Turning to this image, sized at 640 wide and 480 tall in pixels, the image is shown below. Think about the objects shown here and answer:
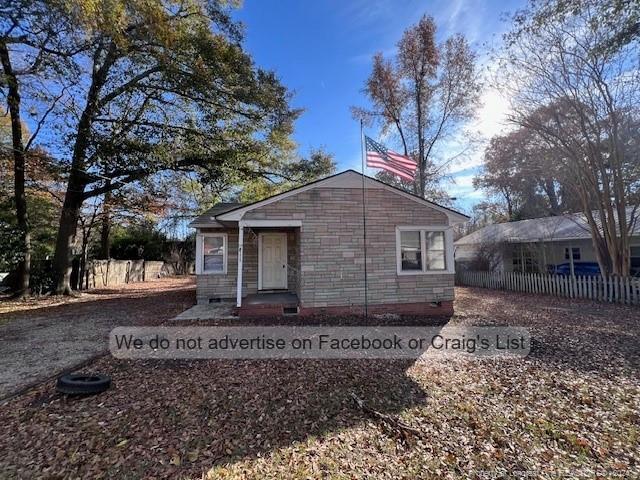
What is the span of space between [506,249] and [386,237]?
11.5 meters

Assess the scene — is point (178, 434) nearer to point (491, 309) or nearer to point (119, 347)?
point (119, 347)

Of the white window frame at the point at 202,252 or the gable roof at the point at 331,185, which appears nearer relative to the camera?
the gable roof at the point at 331,185

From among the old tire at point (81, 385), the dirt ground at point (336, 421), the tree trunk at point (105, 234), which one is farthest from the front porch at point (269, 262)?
the tree trunk at point (105, 234)

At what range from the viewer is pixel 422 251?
886 cm

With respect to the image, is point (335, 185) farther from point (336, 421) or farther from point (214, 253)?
point (336, 421)

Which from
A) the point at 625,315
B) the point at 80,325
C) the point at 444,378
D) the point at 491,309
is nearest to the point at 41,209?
the point at 80,325

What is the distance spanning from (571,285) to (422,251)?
7.32 metres

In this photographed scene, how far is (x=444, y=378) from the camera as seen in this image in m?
4.59

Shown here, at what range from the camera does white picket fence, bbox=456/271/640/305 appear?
9.99m

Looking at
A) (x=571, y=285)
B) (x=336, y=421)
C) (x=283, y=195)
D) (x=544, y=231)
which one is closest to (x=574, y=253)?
(x=544, y=231)

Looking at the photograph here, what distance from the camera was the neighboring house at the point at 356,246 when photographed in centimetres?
818

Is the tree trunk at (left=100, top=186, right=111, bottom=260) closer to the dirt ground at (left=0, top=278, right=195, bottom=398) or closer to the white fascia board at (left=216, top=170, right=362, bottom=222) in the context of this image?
the dirt ground at (left=0, top=278, right=195, bottom=398)

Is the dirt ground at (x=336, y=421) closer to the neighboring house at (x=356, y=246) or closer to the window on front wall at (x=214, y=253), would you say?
the neighboring house at (x=356, y=246)

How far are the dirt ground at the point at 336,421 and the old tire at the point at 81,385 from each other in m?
0.11
